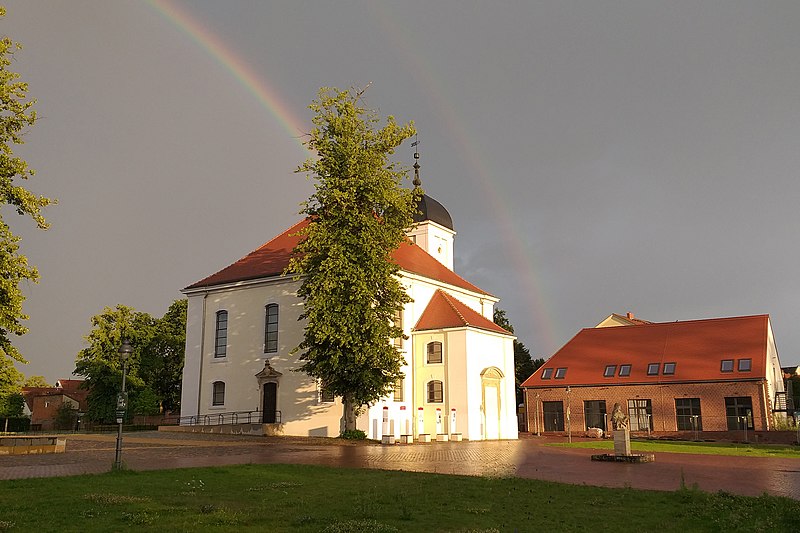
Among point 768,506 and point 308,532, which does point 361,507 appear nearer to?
point 308,532

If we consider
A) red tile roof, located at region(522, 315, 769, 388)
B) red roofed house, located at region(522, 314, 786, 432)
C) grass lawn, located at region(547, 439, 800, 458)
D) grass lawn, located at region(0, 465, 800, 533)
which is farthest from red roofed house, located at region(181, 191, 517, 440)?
grass lawn, located at region(0, 465, 800, 533)

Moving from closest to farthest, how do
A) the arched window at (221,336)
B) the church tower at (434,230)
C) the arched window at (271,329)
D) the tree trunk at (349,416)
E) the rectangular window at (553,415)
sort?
the tree trunk at (349,416) → the arched window at (271,329) → the arched window at (221,336) → the rectangular window at (553,415) → the church tower at (434,230)

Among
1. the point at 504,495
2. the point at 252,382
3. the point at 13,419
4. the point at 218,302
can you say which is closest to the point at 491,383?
the point at 252,382

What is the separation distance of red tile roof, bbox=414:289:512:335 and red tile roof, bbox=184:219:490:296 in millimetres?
1723

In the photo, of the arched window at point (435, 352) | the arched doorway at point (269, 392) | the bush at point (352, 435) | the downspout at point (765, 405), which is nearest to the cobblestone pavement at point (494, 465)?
the bush at point (352, 435)

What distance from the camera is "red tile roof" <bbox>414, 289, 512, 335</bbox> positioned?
132 ft

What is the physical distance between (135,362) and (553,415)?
32761 mm

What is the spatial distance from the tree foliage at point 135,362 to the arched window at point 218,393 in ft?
40.4

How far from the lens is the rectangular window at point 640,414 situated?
1873 inches

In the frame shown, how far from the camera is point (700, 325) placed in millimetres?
52125

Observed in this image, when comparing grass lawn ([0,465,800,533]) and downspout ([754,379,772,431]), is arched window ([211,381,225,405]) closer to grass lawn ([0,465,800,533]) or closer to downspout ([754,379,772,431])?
grass lawn ([0,465,800,533])

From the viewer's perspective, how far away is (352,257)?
3262cm

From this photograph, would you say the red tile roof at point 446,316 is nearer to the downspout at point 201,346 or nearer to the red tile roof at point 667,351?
the red tile roof at point 667,351

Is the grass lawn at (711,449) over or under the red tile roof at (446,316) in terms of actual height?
under
